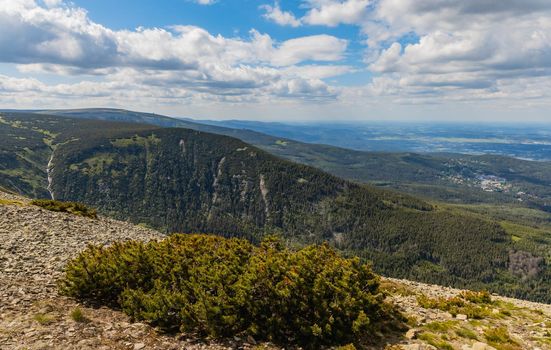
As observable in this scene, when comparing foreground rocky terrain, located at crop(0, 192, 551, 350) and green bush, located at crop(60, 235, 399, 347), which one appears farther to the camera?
green bush, located at crop(60, 235, 399, 347)

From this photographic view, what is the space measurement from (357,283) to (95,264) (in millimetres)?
16176

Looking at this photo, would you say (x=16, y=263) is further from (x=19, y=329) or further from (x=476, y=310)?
(x=476, y=310)

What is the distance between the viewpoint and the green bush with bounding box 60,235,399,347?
60.0 feet

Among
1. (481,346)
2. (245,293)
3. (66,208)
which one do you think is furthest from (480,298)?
(66,208)

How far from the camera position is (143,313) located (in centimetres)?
1878

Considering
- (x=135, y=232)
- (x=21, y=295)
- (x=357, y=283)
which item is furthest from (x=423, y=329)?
(x=135, y=232)

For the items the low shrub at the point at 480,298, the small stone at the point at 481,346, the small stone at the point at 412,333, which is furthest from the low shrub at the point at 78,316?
the low shrub at the point at 480,298

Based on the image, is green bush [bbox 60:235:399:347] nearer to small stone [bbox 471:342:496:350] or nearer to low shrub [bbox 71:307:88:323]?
low shrub [bbox 71:307:88:323]

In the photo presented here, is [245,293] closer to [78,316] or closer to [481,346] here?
[78,316]

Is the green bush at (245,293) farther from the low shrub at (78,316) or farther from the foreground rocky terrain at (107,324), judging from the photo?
the low shrub at (78,316)

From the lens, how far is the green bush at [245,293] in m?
18.3

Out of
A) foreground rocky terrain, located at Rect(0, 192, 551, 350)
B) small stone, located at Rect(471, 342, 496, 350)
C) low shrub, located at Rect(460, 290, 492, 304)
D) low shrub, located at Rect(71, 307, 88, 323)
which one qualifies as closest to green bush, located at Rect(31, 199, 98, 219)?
foreground rocky terrain, located at Rect(0, 192, 551, 350)

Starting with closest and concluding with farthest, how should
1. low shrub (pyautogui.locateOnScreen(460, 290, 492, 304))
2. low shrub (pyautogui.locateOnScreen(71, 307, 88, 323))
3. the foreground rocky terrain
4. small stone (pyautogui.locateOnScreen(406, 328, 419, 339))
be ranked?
the foreground rocky terrain < low shrub (pyautogui.locateOnScreen(71, 307, 88, 323)) < small stone (pyautogui.locateOnScreen(406, 328, 419, 339)) < low shrub (pyautogui.locateOnScreen(460, 290, 492, 304))

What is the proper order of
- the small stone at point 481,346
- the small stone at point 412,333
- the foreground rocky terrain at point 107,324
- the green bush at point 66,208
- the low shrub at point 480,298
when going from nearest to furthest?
the foreground rocky terrain at point 107,324
the small stone at point 481,346
the small stone at point 412,333
the low shrub at point 480,298
the green bush at point 66,208
